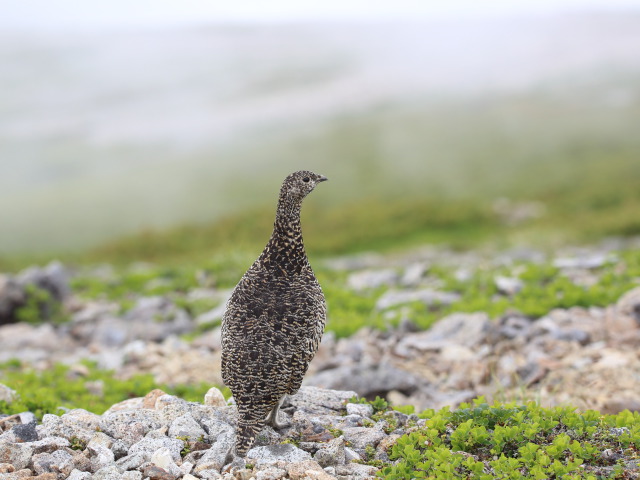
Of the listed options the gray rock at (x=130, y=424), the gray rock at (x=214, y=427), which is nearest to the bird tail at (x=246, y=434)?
the gray rock at (x=214, y=427)

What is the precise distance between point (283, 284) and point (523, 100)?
84601 mm

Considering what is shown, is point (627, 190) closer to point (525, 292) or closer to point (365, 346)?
point (525, 292)

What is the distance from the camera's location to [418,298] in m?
17.2

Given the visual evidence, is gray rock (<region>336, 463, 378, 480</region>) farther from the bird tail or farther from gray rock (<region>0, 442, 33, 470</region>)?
gray rock (<region>0, 442, 33, 470</region>)

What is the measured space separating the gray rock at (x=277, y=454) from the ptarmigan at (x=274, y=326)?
16 centimetres

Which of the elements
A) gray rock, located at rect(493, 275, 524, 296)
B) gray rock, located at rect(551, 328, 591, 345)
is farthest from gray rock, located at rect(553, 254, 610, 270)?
gray rock, located at rect(551, 328, 591, 345)

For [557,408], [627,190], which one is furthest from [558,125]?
[557,408]

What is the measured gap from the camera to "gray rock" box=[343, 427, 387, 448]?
778 centimetres

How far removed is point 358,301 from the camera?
17703 millimetres

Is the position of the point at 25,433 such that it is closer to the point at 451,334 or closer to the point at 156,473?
the point at 156,473

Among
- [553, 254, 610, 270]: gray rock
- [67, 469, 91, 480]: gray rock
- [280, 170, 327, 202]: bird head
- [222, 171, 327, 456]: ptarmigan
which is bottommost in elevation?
[553, 254, 610, 270]: gray rock

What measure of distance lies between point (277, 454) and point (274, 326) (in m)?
1.38

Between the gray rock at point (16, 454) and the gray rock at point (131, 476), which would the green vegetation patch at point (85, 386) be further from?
the gray rock at point (131, 476)

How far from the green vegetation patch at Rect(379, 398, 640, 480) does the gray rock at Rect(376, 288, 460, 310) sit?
8.65 metres
